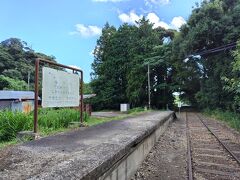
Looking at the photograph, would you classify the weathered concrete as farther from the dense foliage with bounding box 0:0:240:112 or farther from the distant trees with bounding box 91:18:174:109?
the distant trees with bounding box 91:18:174:109

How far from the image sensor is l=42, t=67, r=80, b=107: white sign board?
6902 mm

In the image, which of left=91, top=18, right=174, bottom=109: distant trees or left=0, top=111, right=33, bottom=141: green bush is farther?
left=91, top=18, right=174, bottom=109: distant trees

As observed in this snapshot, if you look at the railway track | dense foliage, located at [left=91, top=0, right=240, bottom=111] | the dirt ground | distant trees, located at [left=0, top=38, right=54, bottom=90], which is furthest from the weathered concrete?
distant trees, located at [left=0, top=38, right=54, bottom=90]

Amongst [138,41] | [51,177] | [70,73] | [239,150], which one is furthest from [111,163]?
[138,41]

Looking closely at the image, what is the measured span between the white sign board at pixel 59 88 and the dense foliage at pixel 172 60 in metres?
15.0

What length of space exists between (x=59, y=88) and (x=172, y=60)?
31553mm

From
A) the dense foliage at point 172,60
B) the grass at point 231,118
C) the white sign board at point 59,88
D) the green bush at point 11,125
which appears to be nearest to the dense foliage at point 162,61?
the dense foliage at point 172,60

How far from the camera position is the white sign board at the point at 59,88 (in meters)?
6.90

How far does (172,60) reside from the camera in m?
37.7

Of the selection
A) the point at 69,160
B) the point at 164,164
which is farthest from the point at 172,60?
the point at 69,160

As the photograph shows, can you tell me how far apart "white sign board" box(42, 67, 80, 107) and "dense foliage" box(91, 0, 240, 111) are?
49.2 ft

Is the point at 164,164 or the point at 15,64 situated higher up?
the point at 15,64

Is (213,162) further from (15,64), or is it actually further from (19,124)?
(15,64)

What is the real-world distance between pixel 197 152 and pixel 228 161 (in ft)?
4.50
